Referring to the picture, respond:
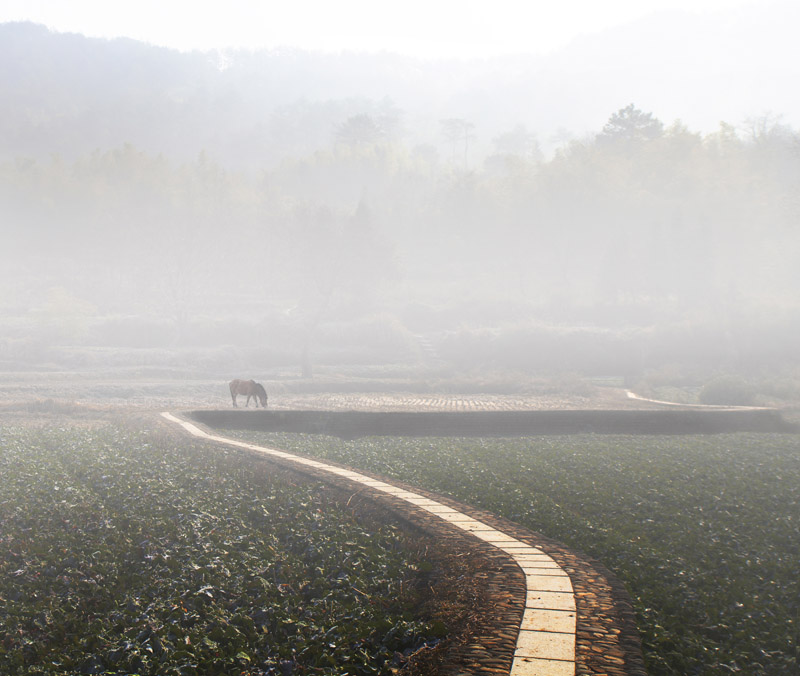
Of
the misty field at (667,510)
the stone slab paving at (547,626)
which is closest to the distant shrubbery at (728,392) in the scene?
the misty field at (667,510)

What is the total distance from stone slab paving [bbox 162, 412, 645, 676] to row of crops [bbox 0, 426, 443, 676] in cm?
88

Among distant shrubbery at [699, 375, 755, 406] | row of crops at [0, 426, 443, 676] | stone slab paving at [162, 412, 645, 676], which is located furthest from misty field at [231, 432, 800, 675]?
distant shrubbery at [699, 375, 755, 406]

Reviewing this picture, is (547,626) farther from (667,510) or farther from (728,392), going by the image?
(728,392)

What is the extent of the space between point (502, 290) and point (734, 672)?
7540cm

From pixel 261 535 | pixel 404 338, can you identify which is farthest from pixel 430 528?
pixel 404 338

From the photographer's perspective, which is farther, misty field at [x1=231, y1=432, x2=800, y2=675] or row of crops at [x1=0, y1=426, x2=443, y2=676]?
misty field at [x1=231, y1=432, x2=800, y2=675]

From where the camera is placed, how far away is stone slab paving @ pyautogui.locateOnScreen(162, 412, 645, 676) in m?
5.68

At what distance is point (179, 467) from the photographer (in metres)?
15.0

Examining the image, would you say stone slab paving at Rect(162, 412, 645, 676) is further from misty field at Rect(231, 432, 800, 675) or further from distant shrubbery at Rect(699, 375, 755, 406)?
distant shrubbery at Rect(699, 375, 755, 406)

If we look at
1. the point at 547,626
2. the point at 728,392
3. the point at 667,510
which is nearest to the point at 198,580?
the point at 547,626

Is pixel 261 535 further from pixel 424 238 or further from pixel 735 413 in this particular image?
pixel 424 238

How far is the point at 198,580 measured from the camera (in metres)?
8.52

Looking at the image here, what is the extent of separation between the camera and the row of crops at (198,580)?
6684mm

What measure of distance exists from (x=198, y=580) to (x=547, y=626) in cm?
428
